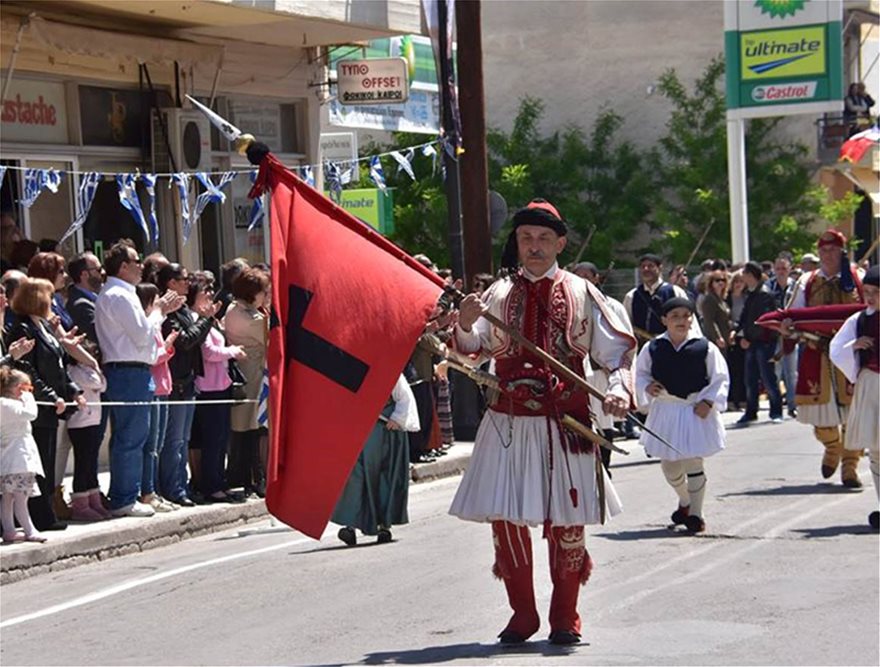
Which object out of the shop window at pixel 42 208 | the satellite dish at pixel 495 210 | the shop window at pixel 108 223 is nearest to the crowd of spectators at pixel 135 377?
the shop window at pixel 42 208

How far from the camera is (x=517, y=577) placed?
29.4 ft

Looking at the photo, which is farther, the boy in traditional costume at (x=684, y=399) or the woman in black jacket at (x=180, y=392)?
the woman in black jacket at (x=180, y=392)

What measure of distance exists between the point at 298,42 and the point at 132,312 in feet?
29.2

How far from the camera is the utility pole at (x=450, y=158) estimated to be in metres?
20.7

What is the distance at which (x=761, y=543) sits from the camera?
12.3 m

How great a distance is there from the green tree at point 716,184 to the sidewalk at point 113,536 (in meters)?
24.0

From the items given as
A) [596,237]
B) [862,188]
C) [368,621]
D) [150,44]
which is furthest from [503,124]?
[368,621]

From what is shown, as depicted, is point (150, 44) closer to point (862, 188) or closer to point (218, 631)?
point (218, 631)

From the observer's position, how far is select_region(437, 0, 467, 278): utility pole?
67.8ft

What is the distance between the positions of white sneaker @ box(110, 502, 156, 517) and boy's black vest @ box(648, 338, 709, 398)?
4.02 meters

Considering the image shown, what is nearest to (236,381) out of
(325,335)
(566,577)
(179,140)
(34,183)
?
(34,183)

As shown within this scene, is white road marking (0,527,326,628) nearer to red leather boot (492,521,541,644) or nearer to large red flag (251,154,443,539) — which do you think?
red leather boot (492,521,541,644)

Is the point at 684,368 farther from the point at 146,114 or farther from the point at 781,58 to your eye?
the point at 781,58

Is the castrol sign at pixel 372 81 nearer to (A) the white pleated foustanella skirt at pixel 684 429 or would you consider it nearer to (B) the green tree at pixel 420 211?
(A) the white pleated foustanella skirt at pixel 684 429
